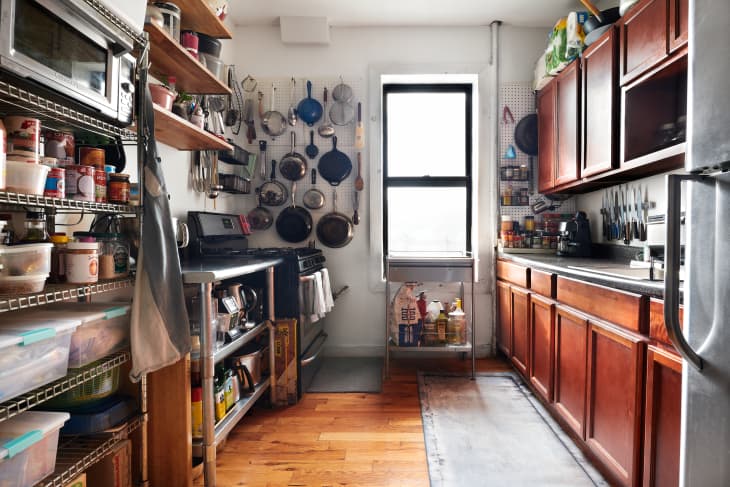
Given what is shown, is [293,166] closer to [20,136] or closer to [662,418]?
[20,136]

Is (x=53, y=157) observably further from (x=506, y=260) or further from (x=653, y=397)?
(x=506, y=260)

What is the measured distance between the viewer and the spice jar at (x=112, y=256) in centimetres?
133

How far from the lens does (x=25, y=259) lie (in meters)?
1.02

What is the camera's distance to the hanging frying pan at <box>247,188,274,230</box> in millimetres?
3285

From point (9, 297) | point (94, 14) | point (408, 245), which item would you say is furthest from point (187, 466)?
point (408, 245)

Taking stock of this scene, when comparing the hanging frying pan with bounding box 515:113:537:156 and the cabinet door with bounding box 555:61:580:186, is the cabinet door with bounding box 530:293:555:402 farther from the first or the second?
the hanging frying pan with bounding box 515:113:537:156

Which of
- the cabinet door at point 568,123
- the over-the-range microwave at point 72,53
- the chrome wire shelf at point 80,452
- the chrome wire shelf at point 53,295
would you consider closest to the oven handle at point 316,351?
the chrome wire shelf at point 80,452

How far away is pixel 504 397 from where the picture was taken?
2.50 meters

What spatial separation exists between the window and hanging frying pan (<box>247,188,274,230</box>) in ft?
3.26

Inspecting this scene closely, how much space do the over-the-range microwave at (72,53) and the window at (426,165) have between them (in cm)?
242

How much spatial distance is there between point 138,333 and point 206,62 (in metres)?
1.51

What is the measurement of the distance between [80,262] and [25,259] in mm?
207

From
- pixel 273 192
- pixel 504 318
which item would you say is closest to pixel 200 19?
pixel 273 192

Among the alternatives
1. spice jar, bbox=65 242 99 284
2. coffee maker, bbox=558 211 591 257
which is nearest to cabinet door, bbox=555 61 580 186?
coffee maker, bbox=558 211 591 257
